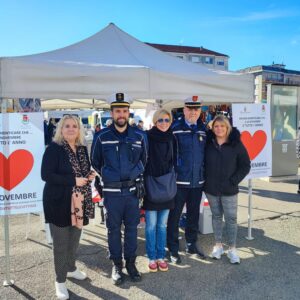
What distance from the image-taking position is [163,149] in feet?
12.2

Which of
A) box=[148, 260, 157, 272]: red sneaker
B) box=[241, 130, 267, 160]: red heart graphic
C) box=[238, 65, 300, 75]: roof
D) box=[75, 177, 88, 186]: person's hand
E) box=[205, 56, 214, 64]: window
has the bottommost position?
box=[148, 260, 157, 272]: red sneaker

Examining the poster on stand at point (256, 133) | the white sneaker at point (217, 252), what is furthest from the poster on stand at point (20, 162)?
the poster on stand at point (256, 133)

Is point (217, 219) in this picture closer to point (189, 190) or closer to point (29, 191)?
Result: point (189, 190)

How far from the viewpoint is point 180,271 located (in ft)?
12.6

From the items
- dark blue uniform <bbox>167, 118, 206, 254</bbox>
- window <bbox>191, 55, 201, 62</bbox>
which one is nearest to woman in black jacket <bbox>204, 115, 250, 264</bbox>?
dark blue uniform <bbox>167, 118, 206, 254</bbox>

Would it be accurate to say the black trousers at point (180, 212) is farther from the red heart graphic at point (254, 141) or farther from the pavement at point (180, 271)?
the red heart graphic at point (254, 141)

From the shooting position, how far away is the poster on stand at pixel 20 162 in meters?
3.43

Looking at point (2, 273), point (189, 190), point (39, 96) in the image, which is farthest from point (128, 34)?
point (2, 273)

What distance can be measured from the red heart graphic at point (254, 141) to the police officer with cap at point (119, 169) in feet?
5.48

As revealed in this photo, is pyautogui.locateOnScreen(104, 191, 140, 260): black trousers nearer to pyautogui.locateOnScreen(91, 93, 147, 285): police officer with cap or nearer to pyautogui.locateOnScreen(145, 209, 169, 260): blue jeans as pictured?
pyautogui.locateOnScreen(91, 93, 147, 285): police officer with cap

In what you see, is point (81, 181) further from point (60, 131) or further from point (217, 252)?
point (217, 252)

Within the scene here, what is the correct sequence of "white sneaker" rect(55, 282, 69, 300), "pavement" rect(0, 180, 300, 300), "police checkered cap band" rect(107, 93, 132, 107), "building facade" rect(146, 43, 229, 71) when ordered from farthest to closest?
1. "building facade" rect(146, 43, 229, 71)
2. "police checkered cap band" rect(107, 93, 132, 107)
3. "pavement" rect(0, 180, 300, 300)
4. "white sneaker" rect(55, 282, 69, 300)

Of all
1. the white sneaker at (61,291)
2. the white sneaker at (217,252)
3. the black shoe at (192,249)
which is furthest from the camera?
the black shoe at (192,249)

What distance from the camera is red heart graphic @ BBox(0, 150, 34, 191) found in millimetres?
3441
